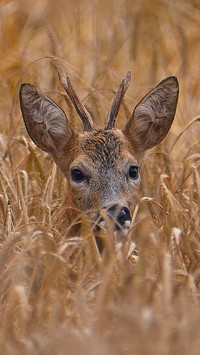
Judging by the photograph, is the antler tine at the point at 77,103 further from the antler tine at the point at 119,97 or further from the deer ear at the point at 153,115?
the deer ear at the point at 153,115

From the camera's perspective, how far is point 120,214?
677 centimetres

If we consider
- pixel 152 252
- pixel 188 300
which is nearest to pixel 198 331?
pixel 188 300

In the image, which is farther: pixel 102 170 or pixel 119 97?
pixel 119 97

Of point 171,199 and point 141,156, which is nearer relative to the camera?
point 171,199

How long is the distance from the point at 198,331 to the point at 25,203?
8.64 feet

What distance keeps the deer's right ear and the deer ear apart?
40 cm

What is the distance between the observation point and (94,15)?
1172 cm

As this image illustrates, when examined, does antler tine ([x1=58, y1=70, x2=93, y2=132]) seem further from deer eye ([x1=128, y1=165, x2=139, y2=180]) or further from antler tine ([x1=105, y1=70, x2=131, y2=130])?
deer eye ([x1=128, y1=165, x2=139, y2=180])

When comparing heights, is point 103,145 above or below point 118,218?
above

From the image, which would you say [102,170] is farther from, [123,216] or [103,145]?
[123,216]

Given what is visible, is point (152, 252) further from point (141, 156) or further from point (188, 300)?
point (141, 156)

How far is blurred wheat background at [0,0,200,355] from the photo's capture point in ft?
17.5

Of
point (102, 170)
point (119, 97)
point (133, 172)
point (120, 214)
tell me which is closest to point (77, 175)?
point (102, 170)

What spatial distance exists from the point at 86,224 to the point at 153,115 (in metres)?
1.73
